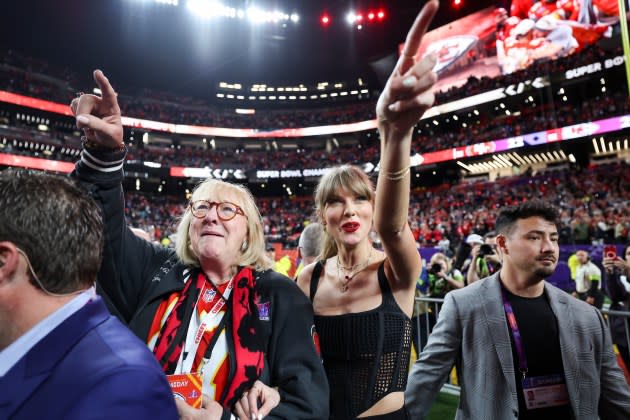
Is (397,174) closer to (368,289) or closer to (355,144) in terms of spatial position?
(368,289)

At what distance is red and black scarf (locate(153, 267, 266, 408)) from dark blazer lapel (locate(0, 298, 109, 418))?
22.4 inches

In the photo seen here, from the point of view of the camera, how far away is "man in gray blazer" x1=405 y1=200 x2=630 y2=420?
7.00ft

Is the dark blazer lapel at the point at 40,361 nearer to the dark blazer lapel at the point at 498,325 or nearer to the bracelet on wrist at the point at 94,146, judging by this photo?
the bracelet on wrist at the point at 94,146

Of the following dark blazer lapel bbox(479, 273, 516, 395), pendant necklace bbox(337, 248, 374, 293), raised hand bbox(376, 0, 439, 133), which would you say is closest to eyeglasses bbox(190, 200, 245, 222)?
pendant necklace bbox(337, 248, 374, 293)

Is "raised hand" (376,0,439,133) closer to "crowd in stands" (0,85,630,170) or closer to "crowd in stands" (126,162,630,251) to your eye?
"crowd in stands" (126,162,630,251)

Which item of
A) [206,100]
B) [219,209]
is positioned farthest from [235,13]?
[219,209]

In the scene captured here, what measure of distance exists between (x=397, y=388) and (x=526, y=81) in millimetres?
30232

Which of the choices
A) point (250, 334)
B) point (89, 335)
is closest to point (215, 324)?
point (250, 334)

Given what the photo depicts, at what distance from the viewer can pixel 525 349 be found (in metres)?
2.27

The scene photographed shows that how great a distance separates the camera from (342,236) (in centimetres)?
190

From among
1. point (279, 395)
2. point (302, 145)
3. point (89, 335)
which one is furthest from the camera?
point (302, 145)

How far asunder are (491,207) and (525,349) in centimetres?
2309

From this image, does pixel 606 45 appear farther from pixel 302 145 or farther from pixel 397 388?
pixel 397 388

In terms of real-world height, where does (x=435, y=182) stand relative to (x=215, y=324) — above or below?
above
